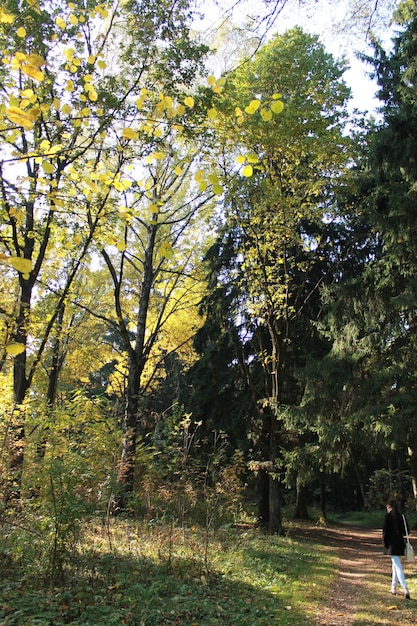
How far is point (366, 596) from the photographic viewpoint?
257 inches

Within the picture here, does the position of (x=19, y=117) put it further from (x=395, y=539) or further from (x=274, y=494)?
(x=274, y=494)

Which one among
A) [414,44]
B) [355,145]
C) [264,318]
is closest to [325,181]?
[355,145]

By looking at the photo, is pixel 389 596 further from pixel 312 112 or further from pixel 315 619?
pixel 312 112

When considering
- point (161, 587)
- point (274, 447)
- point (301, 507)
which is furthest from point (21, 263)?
point (301, 507)

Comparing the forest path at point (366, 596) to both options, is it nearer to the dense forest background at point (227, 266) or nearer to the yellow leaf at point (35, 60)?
the dense forest background at point (227, 266)

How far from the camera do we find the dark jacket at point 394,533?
255 inches

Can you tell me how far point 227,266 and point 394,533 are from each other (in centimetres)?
1017

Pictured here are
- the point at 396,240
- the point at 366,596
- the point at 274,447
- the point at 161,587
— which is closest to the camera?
the point at 161,587

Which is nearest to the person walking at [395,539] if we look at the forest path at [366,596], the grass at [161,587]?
the forest path at [366,596]

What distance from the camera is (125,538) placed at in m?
7.39

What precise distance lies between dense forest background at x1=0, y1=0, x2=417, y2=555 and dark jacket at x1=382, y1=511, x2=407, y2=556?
2.24 m

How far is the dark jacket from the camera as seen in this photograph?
21.2ft

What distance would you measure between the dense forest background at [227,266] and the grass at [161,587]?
0.52 metres

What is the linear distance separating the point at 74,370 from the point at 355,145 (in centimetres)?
1408
